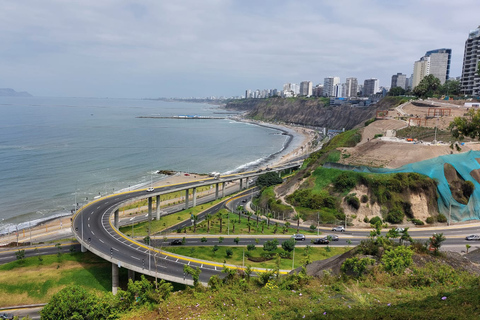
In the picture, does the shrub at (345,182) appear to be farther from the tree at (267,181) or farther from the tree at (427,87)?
the tree at (427,87)

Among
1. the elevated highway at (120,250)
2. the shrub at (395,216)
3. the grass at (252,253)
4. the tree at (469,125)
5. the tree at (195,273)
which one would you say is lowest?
the grass at (252,253)

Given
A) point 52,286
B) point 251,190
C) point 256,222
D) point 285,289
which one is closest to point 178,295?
point 285,289

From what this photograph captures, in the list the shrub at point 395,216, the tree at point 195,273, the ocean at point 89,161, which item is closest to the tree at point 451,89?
the ocean at point 89,161

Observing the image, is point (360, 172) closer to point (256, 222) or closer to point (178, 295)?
point (256, 222)

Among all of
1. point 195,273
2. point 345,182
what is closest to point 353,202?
point 345,182

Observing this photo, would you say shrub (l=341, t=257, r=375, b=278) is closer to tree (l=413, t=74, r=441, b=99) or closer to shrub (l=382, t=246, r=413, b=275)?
shrub (l=382, t=246, r=413, b=275)

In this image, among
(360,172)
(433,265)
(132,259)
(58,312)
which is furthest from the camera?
(360,172)
